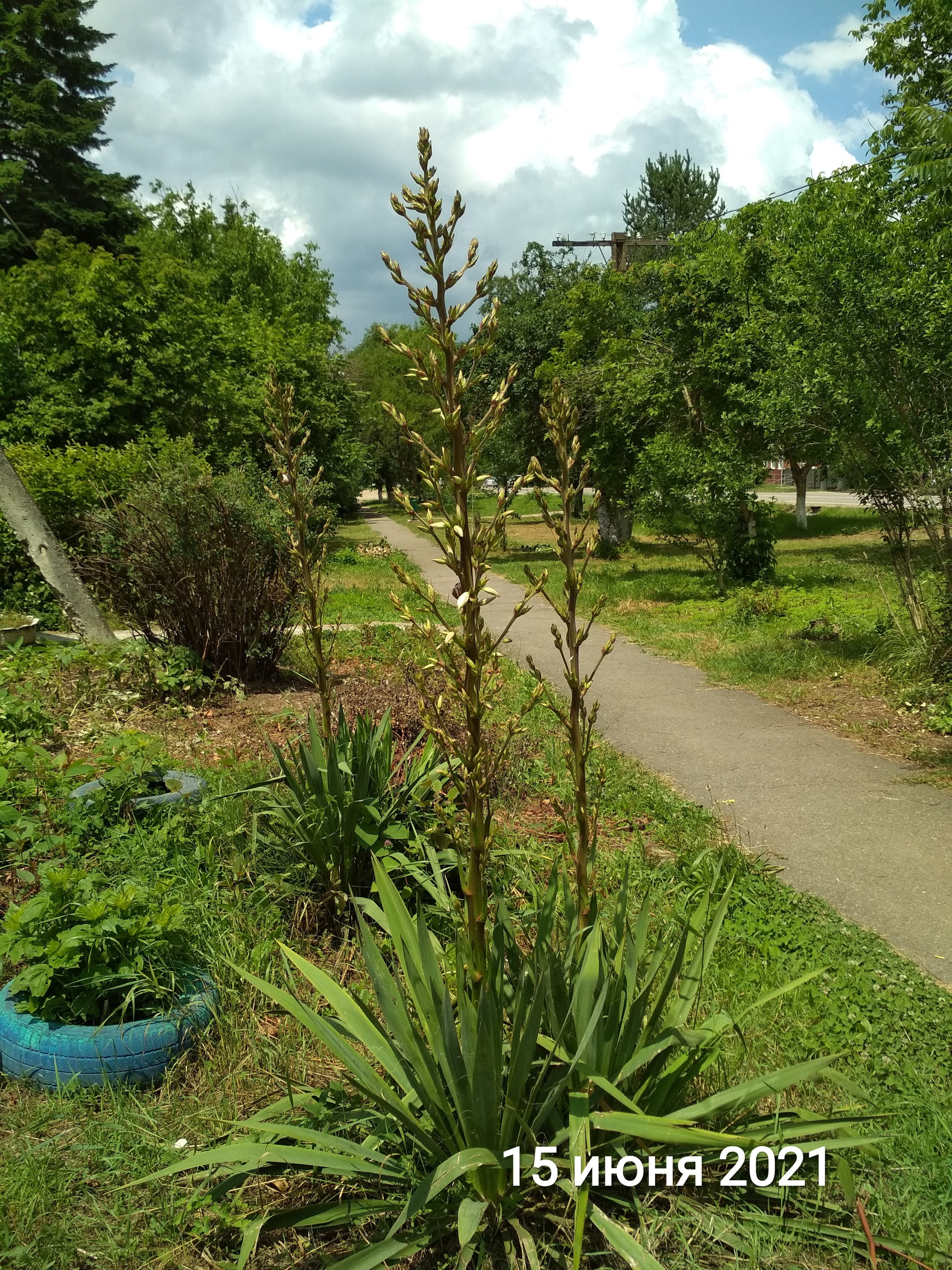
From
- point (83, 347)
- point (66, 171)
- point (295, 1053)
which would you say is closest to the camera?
point (295, 1053)

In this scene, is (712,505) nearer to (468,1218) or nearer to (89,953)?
(89,953)

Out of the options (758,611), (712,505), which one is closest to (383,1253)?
(758,611)

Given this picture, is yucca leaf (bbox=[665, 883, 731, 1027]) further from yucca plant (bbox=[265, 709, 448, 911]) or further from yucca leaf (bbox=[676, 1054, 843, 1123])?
yucca plant (bbox=[265, 709, 448, 911])

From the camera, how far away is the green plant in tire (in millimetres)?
2855

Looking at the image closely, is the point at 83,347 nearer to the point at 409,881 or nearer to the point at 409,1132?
the point at 409,881

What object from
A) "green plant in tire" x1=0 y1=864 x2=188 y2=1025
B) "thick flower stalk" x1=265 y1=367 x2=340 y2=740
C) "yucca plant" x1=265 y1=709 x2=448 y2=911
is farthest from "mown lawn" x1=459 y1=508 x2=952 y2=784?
"green plant in tire" x1=0 y1=864 x2=188 y2=1025

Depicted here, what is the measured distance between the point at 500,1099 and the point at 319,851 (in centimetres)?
175

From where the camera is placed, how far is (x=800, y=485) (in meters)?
27.6

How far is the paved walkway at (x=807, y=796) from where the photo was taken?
13.9 ft

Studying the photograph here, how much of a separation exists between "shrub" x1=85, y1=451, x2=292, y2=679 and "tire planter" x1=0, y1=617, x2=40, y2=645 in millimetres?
1265

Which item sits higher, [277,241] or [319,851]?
[277,241]

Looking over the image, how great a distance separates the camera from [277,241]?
102 feet

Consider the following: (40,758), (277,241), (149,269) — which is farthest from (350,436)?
(40,758)

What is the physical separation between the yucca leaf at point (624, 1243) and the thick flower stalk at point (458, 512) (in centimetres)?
58
